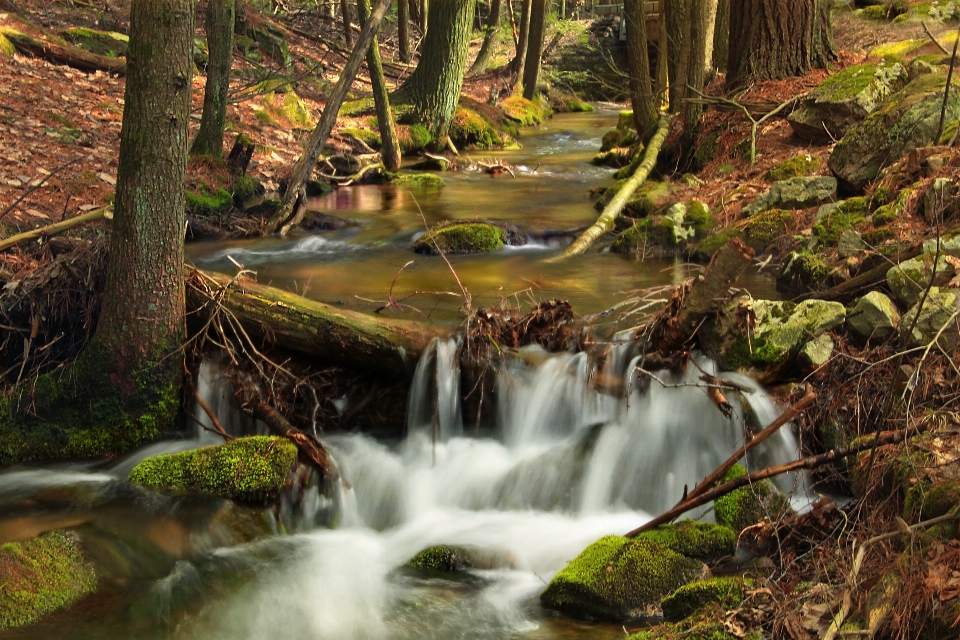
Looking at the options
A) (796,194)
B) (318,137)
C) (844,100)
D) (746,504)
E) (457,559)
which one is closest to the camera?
(746,504)

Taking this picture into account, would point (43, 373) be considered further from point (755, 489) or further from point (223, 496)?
point (755, 489)

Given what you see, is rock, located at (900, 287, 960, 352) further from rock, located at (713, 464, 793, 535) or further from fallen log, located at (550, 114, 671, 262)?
fallen log, located at (550, 114, 671, 262)

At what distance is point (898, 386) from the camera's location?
5.64 metres

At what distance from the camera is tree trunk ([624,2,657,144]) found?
529 inches

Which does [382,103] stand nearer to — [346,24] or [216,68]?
[216,68]

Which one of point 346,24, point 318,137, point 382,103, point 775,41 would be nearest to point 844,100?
point 775,41

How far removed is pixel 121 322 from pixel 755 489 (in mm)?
4413

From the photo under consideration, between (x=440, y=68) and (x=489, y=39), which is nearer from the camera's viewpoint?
(x=440, y=68)

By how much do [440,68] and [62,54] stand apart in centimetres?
714

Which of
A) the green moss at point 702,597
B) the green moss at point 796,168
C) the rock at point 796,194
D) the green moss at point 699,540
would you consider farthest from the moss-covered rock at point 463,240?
the green moss at point 702,597

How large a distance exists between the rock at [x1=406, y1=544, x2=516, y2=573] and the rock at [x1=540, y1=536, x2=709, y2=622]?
22.9 inches

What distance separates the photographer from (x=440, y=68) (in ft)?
60.4

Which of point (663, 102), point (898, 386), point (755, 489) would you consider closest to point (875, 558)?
point (755, 489)

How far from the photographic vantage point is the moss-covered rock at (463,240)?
10898 mm
